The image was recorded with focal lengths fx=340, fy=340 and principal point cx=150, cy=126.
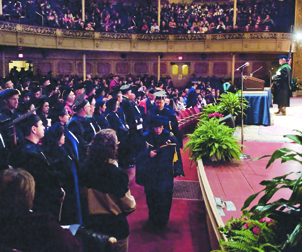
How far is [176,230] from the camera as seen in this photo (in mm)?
4918

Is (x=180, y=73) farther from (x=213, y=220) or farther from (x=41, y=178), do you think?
(x=41, y=178)

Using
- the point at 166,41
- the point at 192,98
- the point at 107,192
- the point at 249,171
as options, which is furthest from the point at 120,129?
the point at 166,41

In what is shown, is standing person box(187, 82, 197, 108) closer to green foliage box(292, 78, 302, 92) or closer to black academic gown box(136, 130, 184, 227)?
black academic gown box(136, 130, 184, 227)

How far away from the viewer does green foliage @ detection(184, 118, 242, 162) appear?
20.8ft

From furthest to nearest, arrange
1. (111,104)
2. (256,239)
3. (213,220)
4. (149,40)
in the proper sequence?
(149,40) < (111,104) < (213,220) < (256,239)

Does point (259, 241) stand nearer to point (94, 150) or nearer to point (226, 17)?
point (94, 150)

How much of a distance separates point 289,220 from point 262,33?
19520 mm

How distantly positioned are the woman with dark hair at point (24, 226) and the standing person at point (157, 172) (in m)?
2.85

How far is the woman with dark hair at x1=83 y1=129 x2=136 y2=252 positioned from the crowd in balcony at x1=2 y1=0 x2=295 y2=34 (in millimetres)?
17730

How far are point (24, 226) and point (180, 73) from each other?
22350mm

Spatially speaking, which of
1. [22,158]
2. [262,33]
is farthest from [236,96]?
[262,33]

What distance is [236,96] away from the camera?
9180 millimetres

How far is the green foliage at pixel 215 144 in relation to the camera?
249 inches

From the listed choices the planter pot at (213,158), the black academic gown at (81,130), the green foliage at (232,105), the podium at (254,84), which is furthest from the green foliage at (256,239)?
the podium at (254,84)
